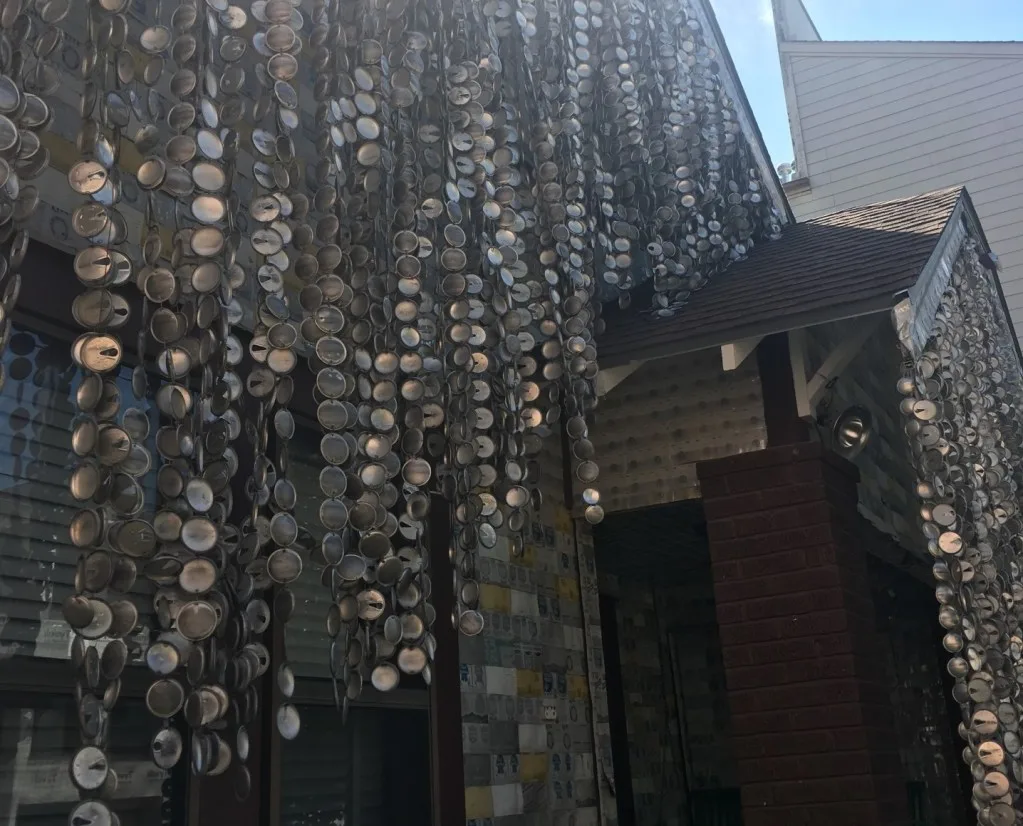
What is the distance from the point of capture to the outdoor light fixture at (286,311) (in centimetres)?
180

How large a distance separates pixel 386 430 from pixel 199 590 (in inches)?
27.1

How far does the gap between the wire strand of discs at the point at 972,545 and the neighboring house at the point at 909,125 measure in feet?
21.3

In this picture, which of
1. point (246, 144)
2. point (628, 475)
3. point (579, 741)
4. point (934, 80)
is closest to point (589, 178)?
point (628, 475)

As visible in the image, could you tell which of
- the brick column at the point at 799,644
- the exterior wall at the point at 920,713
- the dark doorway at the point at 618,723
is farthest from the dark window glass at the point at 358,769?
the exterior wall at the point at 920,713

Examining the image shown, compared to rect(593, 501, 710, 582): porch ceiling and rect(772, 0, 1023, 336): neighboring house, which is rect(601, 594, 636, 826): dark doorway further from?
rect(772, 0, 1023, 336): neighboring house

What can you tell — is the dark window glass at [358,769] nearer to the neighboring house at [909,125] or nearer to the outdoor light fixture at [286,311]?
the outdoor light fixture at [286,311]

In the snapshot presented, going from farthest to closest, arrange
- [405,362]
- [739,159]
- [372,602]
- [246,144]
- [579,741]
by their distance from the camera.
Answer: [739,159] → [579,741] → [246,144] → [405,362] → [372,602]

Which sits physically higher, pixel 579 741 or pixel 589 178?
pixel 589 178

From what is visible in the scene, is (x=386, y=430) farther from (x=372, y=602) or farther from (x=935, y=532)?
(x=935, y=532)

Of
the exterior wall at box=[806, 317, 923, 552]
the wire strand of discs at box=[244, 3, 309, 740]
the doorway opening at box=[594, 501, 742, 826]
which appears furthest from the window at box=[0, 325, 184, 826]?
the exterior wall at box=[806, 317, 923, 552]

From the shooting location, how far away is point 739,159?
22.5ft

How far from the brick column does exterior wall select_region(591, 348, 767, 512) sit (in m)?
0.24

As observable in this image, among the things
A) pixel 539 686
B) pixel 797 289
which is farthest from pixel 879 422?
pixel 539 686

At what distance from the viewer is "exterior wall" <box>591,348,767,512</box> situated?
4.61m
